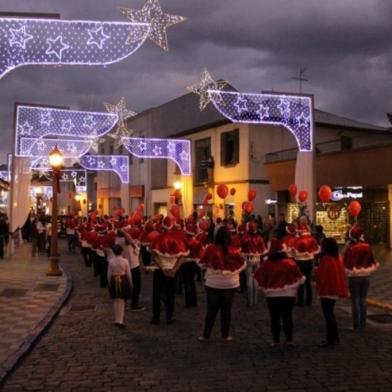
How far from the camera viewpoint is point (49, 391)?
6.49 m

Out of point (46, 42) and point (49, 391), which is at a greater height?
point (46, 42)

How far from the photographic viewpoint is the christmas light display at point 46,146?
75.2 feet

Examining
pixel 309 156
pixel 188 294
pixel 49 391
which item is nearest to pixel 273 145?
pixel 309 156

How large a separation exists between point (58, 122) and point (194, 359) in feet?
53.1

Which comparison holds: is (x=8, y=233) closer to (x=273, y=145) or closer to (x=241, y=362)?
(x=273, y=145)

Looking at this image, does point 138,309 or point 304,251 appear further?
point 138,309

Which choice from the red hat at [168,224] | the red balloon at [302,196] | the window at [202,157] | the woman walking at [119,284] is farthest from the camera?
the window at [202,157]

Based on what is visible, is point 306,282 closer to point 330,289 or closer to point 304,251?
point 304,251

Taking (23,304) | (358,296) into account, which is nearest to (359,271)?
(358,296)

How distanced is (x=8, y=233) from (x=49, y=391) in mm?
18867

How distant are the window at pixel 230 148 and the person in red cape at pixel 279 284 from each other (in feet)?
77.9

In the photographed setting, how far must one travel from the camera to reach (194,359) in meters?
7.80

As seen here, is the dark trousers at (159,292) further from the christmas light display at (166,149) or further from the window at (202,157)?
the window at (202,157)

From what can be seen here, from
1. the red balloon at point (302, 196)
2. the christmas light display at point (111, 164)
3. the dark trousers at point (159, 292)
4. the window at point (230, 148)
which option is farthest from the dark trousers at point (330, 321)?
the christmas light display at point (111, 164)
